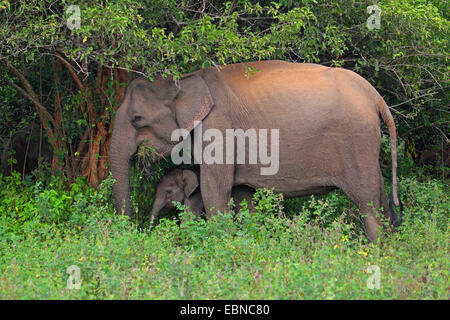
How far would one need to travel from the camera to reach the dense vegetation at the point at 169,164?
19.3 feet

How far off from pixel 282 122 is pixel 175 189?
4.75 ft

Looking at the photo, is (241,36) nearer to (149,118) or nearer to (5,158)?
(149,118)

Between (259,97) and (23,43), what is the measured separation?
250 cm

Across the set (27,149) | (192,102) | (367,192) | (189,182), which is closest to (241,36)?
(192,102)

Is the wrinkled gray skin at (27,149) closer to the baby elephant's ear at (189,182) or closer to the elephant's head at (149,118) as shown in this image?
Result: the elephant's head at (149,118)

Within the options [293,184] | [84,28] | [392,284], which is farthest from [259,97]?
[392,284]

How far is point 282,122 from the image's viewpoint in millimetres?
8055

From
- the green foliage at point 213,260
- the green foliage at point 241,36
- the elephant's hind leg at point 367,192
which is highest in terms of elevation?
the green foliage at point 241,36

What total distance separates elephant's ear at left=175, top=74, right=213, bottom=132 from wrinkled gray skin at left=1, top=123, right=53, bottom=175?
2444 mm

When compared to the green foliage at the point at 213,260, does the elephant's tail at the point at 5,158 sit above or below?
above

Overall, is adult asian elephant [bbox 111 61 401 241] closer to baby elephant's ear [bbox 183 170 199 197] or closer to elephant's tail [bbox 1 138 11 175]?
baby elephant's ear [bbox 183 170 199 197]

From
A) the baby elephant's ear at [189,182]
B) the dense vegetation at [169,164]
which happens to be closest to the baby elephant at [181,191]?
the baby elephant's ear at [189,182]

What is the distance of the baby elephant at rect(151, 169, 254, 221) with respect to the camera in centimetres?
862

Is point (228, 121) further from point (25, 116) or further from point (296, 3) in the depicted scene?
point (25, 116)
